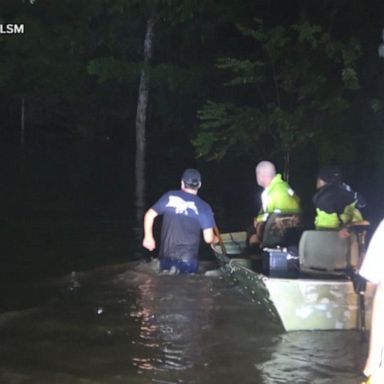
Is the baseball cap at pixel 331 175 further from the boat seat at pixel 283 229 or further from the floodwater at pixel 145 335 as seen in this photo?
the floodwater at pixel 145 335

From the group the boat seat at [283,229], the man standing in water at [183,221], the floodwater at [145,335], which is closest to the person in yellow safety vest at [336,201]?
the boat seat at [283,229]

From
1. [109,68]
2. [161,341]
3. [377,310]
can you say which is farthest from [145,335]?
[109,68]

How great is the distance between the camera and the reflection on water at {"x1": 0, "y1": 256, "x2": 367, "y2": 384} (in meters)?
7.76

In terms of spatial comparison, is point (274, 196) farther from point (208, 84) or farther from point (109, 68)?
point (109, 68)

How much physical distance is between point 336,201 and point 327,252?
0.71m

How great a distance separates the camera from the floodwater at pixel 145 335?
7.78 metres

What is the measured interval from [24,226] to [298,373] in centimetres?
1027

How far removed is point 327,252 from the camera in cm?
938

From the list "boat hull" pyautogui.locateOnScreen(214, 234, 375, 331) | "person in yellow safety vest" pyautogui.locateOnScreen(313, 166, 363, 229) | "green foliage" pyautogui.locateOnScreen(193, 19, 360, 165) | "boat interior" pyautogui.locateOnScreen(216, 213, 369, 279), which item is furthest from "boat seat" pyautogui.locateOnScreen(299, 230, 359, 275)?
"green foliage" pyautogui.locateOnScreen(193, 19, 360, 165)

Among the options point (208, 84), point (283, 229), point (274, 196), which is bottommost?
point (283, 229)

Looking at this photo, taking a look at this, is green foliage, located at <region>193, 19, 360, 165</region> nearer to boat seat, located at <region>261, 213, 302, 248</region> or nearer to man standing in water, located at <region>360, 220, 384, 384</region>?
boat seat, located at <region>261, 213, 302, 248</region>

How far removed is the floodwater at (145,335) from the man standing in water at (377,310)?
2.92 metres

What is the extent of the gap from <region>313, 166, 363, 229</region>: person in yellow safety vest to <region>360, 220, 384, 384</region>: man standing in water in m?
4.97

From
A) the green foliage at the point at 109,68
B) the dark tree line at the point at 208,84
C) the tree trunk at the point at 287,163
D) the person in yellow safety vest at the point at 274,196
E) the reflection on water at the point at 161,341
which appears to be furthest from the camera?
the green foliage at the point at 109,68
